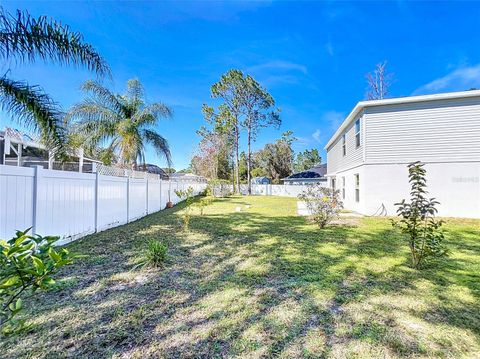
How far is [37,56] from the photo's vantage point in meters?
5.09

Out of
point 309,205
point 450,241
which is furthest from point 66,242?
point 450,241

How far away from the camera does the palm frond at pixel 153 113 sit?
12666 millimetres

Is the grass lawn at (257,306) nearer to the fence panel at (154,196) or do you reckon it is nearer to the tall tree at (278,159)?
the fence panel at (154,196)

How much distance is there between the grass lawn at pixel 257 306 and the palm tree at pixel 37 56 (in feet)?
9.01

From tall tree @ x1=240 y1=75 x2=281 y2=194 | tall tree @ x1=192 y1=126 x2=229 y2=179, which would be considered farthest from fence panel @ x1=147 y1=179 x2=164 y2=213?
tall tree @ x1=192 y1=126 x2=229 y2=179

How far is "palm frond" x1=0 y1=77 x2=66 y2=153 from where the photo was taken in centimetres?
515

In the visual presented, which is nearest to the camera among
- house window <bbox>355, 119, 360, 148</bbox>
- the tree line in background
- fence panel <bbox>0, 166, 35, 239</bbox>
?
fence panel <bbox>0, 166, 35, 239</bbox>

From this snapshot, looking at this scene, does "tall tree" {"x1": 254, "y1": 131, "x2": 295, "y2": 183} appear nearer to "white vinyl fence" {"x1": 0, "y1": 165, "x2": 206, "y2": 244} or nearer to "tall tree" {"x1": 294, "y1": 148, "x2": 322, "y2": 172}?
"tall tree" {"x1": 294, "y1": 148, "x2": 322, "y2": 172}

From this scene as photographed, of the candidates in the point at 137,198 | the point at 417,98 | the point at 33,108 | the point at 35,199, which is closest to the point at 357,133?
the point at 417,98

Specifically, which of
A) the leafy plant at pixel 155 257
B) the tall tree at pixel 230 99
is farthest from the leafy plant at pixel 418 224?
the tall tree at pixel 230 99

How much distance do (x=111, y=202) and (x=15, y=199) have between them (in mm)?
3185

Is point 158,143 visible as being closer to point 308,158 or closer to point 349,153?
point 349,153

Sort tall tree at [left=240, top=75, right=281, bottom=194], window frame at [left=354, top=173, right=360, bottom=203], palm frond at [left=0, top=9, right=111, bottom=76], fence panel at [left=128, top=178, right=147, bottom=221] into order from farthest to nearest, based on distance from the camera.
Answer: tall tree at [left=240, top=75, right=281, bottom=194] → window frame at [left=354, top=173, right=360, bottom=203] → fence panel at [left=128, top=178, right=147, bottom=221] → palm frond at [left=0, top=9, right=111, bottom=76]

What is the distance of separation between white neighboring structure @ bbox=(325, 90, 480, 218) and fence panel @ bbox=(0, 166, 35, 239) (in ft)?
34.9
